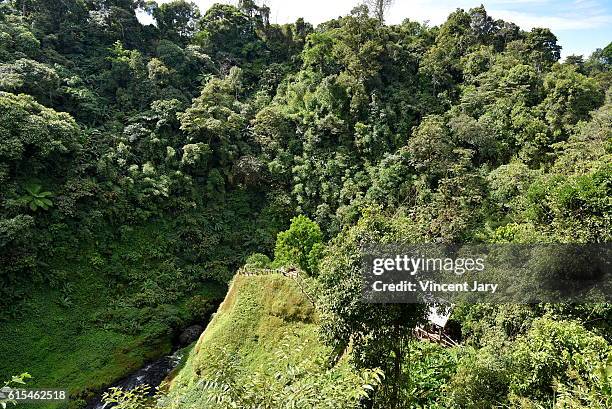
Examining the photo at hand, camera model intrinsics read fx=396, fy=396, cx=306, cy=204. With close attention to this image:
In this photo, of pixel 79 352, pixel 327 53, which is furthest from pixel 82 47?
pixel 79 352

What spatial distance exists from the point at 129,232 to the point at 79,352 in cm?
729

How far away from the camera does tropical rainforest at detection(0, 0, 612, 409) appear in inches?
316

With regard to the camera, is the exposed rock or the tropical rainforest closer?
the tropical rainforest

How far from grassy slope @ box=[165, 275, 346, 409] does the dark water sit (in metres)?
1.88

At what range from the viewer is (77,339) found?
18453mm

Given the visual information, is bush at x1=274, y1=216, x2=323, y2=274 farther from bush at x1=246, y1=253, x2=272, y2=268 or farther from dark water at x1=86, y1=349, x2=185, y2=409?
dark water at x1=86, y1=349, x2=185, y2=409

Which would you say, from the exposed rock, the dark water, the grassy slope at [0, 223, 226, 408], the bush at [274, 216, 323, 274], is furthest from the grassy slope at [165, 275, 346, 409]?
the bush at [274, 216, 323, 274]

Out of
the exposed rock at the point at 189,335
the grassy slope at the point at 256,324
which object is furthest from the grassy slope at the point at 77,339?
the grassy slope at the point at 256,324

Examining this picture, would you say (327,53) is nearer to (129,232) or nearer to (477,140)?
(477,140)

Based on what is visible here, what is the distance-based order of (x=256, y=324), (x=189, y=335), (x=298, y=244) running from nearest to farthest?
(x=256, y=324), (x=189, y=335), (x=298, y=244)

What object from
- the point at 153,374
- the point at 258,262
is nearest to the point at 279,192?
the point at 258,262

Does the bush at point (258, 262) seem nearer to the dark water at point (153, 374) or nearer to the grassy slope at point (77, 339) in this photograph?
the grassy slope at point (77, 339)

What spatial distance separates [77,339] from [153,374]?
4.04 metres

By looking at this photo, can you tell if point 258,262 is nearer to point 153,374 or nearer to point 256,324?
point 256,324
